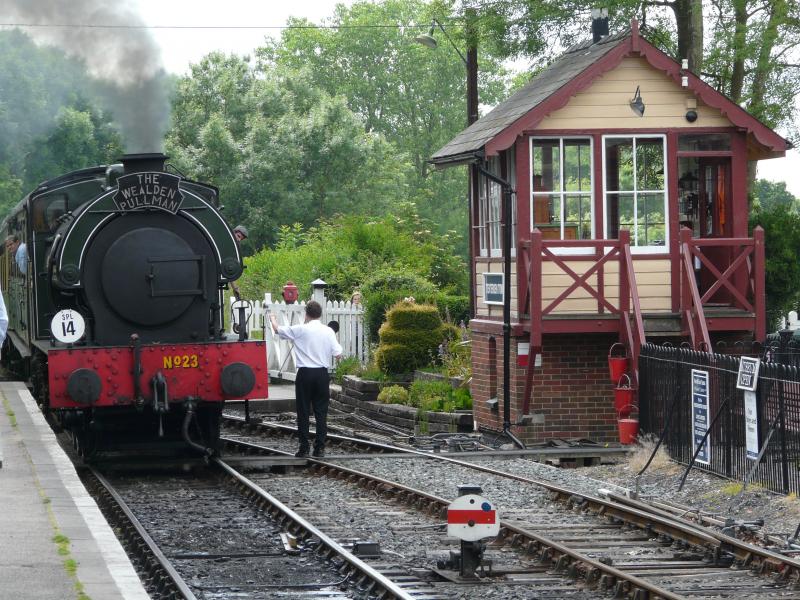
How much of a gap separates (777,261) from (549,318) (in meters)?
6.21

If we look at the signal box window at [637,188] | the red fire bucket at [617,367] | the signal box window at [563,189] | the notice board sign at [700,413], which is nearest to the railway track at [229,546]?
the notice board sign at [700,413]

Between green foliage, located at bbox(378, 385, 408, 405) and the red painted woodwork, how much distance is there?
7.27 metres

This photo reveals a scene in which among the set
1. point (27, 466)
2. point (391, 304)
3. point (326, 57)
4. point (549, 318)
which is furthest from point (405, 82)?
point (27, 466)

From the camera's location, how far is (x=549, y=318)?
16.8 metres

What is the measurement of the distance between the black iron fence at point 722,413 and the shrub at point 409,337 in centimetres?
680

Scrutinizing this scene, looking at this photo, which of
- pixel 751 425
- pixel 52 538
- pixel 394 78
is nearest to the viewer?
pixel 52 538

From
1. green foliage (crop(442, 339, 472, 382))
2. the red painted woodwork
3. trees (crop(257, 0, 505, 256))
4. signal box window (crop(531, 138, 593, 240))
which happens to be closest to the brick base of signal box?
signal box window (crop(531, 138, 593, 240))

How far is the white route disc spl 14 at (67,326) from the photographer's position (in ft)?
43.0

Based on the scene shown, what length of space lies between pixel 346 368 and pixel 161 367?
37.3 ft

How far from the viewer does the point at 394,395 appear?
20938 mm

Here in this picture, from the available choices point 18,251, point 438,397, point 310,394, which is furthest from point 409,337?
point 310,394

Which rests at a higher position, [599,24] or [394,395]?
[599,24]

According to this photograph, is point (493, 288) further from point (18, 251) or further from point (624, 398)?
point (18, 251)

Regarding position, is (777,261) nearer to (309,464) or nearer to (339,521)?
(309,464)
